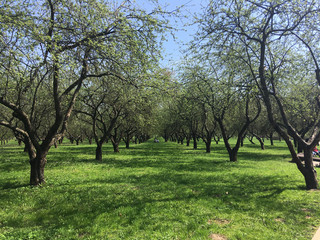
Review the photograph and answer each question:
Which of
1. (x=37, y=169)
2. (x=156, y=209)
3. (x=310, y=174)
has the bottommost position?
(x=156, y=209)

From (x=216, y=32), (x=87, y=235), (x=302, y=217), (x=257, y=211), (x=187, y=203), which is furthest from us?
(x=216, y=32)

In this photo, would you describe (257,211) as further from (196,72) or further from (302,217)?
(196,72)

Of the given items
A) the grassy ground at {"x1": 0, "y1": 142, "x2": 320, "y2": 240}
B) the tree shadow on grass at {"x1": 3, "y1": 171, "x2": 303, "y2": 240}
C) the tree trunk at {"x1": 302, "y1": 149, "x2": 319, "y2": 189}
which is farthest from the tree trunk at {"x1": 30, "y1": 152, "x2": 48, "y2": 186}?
the tree trunk at {"x1": 302, "y1": 149, "x2": 319, "y2": 189}

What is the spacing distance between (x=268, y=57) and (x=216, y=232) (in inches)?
508

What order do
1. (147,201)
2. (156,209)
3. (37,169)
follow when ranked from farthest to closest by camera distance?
1. (37,169)
2. (147,201)
3. (156,209)

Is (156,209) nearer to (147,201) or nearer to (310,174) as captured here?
(147,201)

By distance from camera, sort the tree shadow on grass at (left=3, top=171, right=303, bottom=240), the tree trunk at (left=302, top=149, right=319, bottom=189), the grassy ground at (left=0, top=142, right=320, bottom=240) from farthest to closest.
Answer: the tree trunk at (left=302, top=149, right=319, bottom=189), the tree shadow on grass at (left=3, top=171, right=303, bottom=240), the grassy ground at (left=0, top=142, right=320, bottom=240)

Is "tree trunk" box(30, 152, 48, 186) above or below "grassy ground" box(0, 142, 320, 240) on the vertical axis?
above

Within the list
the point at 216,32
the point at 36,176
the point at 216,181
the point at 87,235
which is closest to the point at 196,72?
the point at 216,32

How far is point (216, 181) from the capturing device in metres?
11.2

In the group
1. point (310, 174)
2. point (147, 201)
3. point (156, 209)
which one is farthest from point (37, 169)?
point (310, 174)

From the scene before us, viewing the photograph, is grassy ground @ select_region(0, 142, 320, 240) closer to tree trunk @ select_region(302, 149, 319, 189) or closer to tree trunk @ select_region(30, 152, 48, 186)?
tree trunk @ select_region(30, 152, 48, 186)

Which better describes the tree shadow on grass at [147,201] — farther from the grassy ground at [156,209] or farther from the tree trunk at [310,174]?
the tree trunk at [310,174]

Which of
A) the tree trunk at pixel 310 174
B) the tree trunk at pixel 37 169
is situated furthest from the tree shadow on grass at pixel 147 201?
the tree trunk at pixel 37 169
